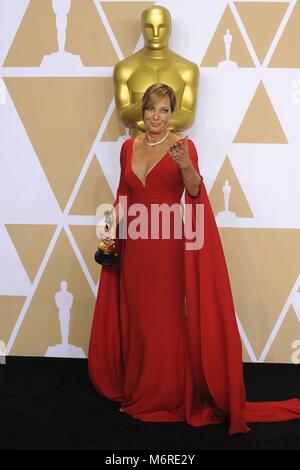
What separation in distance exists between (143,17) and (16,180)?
103 cm

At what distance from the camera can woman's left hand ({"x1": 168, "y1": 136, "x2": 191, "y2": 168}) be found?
7.98 ft

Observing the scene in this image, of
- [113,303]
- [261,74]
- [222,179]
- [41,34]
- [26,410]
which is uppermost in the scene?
[41,34]

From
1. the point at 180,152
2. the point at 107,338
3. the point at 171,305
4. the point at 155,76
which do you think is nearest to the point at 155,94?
the point at 180,152

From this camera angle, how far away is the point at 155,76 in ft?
9.99

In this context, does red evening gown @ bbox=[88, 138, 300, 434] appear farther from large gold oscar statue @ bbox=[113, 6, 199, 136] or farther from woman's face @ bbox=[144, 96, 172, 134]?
large gold oscar statue @ bbox=[113, 6, 199, 136]

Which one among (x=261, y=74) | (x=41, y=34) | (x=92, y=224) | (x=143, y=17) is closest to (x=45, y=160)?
(x=92, y=224)

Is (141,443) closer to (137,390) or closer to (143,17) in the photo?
(137,390)

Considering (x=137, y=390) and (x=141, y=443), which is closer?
(x=141, y=443)

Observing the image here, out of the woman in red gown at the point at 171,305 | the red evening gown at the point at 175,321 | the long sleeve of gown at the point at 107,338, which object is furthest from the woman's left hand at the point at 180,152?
the long sleeve of gown at the point at 107,338

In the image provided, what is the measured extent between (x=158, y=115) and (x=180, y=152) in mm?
212

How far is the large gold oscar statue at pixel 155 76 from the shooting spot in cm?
303

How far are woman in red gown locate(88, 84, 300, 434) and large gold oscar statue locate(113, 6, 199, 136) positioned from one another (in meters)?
0.33

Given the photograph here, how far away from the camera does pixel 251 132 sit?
129 inches

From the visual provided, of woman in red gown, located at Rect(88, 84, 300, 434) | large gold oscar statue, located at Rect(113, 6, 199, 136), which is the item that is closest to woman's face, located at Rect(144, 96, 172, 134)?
woman in red gown, located at Rect(88, 84, 300, 434)
